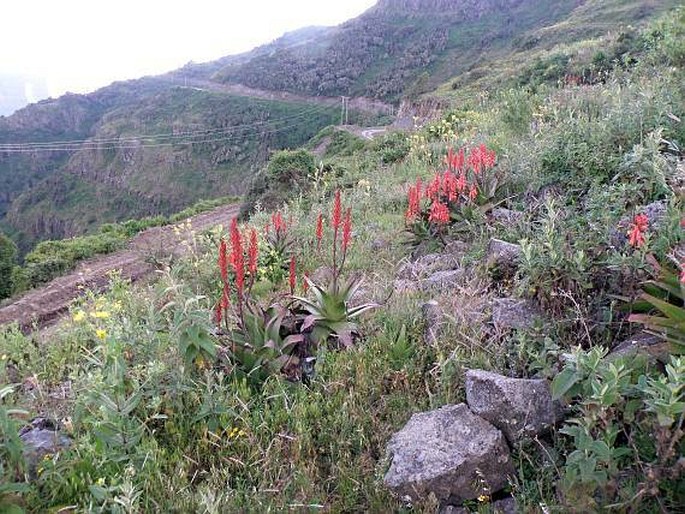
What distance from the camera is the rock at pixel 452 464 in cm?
238

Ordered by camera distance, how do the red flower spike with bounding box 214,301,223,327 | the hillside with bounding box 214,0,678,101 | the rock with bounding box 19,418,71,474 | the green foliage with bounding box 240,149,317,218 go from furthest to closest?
the hillside with bounding box 214,0,678,101, the green foliage with bounding box 240,149,317,218, the red flower spike with bounding box 214,301,223,327, the rock with bounding box 19,418,71,474

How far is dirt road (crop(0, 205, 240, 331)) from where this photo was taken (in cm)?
1188

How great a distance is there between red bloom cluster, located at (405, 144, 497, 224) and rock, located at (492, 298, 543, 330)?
5.36ft

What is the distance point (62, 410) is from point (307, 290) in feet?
6.39

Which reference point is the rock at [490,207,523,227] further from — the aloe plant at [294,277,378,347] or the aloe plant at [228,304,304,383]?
the aloe plant at [228,304,304,383]

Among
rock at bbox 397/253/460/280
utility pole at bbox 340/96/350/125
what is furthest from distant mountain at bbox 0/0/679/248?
rock at bbox 397/253/460/280

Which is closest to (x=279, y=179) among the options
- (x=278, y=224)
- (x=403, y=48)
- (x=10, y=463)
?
(x=278, y=224)

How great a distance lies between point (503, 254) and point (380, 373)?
56.8 inches

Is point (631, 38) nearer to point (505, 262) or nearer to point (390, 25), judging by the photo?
point (505, 262)

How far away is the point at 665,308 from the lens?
7.79 feet

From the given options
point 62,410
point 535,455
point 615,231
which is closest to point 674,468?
point 535,455

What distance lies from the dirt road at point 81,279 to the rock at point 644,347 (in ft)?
25.3

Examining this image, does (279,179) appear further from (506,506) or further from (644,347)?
(506,506)

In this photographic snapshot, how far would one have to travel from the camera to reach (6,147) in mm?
96750
